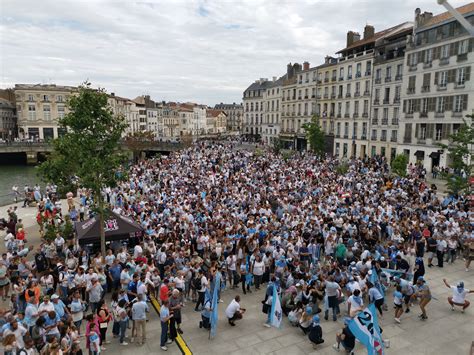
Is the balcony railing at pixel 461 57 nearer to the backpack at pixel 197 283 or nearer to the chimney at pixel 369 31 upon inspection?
the chimney at pixel 369 31

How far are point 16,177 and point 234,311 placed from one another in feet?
183

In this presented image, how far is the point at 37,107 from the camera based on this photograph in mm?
82688

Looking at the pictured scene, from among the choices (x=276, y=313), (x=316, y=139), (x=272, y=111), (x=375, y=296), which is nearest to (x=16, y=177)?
(x=316, y=139)

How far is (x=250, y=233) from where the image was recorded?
16.3m

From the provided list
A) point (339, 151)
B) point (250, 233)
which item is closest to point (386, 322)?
point (250, 233)

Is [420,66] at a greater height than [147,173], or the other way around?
[420,66]

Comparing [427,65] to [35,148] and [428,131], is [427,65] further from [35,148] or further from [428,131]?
[35,148]

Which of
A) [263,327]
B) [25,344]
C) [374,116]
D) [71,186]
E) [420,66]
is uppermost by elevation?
[420,66]

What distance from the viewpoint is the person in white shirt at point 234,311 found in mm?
10844

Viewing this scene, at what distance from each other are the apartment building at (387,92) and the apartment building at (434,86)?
221 cm

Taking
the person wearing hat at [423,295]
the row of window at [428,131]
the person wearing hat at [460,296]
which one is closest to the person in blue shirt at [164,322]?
the person wearing hat at [423,295]

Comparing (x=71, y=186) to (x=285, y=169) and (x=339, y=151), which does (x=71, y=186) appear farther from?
(x=339, y=151)

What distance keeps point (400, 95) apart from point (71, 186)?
4225cm

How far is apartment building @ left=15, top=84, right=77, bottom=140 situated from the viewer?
8166 cm
